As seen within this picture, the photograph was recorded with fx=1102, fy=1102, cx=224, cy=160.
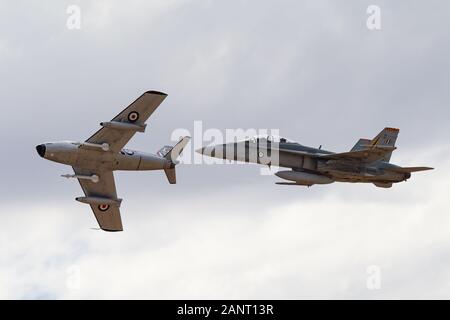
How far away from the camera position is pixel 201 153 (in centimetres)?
8238

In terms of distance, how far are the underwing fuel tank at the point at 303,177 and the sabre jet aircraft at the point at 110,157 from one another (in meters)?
7.92

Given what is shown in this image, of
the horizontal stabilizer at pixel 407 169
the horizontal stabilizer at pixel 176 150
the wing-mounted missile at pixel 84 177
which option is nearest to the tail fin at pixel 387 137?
the horizontal stabilizer at pixel 407 169

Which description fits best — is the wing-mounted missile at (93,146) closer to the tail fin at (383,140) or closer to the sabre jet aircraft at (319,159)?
the sabre jet aircraft at (319,159)

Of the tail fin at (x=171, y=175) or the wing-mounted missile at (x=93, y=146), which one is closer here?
the wing-mounted missile at (x=93, y=146)

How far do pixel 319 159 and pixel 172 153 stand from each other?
11.3 m

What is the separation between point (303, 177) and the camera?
82.4 m

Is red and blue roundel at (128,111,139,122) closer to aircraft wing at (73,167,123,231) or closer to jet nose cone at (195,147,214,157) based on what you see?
aircraft wing at (73,167,123,231)

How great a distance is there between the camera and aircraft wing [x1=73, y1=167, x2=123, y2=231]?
82375mm

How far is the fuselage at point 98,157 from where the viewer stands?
76.9 m

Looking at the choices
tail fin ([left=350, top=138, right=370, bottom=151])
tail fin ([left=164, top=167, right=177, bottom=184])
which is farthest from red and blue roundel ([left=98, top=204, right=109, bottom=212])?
tail fin ([left=350, top=138, right=370, bottom=151])
